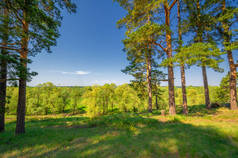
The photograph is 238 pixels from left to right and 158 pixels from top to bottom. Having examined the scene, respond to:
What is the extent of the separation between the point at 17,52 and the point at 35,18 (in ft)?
8.50

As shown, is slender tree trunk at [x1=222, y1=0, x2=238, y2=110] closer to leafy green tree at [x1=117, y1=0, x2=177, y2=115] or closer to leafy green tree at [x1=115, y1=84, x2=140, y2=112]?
leafy green tree at [x1=117, y1=0, x2=177, y2=115]

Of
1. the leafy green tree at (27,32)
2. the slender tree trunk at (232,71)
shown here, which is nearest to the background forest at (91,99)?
the slender tree trunk at (232,71)

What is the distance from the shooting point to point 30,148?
4.18 metres

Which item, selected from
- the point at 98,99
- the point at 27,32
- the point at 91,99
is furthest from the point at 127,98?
the point at 27,32

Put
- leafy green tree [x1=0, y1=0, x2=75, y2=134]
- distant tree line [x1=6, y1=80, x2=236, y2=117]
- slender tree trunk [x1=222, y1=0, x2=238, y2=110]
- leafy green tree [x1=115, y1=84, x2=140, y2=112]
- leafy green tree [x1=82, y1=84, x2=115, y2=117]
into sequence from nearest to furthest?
leafy green tree [x1=0, y1=0, x2=75, y2=134], slender tree trunk [x1=222, y1=0, x2=238, y2=110], leafy green tree [x1=115, y1=84, x2=140, y2=112], distant tree line [x1=6, y1=80, x2=236, y2=117], leafy green tree [x1=82, y1=84, x2=115, y2=117]

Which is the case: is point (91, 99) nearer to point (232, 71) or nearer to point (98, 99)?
point (98, 99)

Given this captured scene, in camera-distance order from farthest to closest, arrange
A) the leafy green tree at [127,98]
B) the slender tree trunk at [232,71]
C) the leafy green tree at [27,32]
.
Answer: the leafy green tree at [127,98] → the slender tree trunk at [232,71] → the leafy green tree at [27,32]

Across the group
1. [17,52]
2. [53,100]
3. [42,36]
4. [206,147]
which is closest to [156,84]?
[206,147]

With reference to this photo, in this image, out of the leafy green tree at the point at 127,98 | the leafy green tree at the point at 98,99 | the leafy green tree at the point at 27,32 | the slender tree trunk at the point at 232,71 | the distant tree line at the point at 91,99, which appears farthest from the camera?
the leafy green tree at the point at 98,99

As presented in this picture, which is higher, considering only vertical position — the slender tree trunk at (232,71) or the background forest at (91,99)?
the slender tree trunk at (232,71)

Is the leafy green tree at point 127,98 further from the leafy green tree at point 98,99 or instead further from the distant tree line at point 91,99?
the leafy green tree at point 98,99

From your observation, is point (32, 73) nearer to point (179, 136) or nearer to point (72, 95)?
point (179, 136)

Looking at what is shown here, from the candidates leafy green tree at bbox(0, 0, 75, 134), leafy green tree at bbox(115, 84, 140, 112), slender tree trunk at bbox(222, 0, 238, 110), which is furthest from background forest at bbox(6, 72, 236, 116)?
leafy green tree at bbox(0, 0, 75, 134)

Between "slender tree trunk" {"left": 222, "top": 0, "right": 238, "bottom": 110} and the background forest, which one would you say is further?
the background forest
